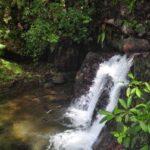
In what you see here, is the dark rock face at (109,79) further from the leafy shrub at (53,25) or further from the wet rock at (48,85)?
the leafy shrub at (53,25)

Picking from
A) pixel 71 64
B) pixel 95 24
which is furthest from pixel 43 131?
pixel 95 24

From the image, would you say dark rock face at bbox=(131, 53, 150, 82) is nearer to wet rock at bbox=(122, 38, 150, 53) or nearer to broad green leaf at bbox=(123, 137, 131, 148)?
wet rock at bbox=(122, 38, 150, 53)

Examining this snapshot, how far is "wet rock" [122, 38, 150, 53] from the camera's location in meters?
10.2

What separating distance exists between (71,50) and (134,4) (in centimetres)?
281

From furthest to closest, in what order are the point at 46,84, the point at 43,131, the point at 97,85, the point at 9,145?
1. the point at 46,84
2. the point at 97,85
3. the point at 43,131
4. the point at 9,145

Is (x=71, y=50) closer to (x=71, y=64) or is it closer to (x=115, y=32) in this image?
(x=71, y=64)

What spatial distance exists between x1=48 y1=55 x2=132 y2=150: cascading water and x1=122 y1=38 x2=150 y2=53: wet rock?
0.30 meters

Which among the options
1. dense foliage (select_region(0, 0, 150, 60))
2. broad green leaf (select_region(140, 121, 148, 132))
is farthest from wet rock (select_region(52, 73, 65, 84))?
broad green leaf (select_region(140, 121, 148, 132))

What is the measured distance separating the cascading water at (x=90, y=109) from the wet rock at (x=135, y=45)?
30cm

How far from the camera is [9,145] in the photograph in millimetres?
8211

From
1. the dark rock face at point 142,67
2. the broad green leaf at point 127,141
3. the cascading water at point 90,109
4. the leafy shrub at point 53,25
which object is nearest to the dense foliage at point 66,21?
the leafy shrub at point 53,25

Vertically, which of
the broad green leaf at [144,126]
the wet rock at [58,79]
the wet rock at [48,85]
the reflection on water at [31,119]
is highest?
the broad green leaf at [144,126]

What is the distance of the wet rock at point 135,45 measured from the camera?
33.5 feet

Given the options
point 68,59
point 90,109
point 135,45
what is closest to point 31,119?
point 90,109
